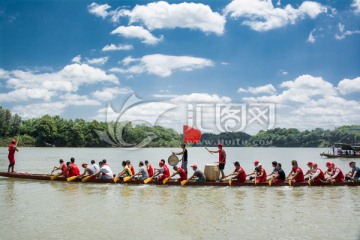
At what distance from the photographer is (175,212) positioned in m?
12.9

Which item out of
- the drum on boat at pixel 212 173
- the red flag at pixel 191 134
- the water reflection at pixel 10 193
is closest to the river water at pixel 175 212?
the water reflection at pixel 10 193

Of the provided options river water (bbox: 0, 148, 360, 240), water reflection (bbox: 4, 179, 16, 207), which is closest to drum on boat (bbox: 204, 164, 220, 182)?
river water (bbox: 0, 148, 360, 240)

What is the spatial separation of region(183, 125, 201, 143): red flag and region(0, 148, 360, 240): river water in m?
2.67

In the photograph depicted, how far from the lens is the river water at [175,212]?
10.3 metres

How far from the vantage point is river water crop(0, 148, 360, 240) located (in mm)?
10289

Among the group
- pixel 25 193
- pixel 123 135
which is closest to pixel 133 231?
pixel 25 193

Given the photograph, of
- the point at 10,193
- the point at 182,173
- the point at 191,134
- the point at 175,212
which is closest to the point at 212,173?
the point at 182,173

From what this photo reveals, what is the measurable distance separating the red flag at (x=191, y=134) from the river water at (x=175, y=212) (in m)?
2.67

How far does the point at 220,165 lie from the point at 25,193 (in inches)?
384

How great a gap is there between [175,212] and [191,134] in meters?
6.93

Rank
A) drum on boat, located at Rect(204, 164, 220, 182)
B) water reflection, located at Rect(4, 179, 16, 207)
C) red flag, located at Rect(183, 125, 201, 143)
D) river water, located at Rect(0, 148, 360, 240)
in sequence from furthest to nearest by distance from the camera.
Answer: red flag, located at Rect(183, 125, 201, 143) < drum on boat, located at Rect(204, 164, 220, 182) < water reflection, located at Rect(4, 179, 16, 207) < river water, located at Rect(0, 148, 360, 240)

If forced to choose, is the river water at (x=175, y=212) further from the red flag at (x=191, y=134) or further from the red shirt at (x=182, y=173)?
the red flag at (x=191, y=134)

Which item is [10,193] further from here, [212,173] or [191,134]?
[212,173]

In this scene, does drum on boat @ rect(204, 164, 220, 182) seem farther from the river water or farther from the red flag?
the red flag
